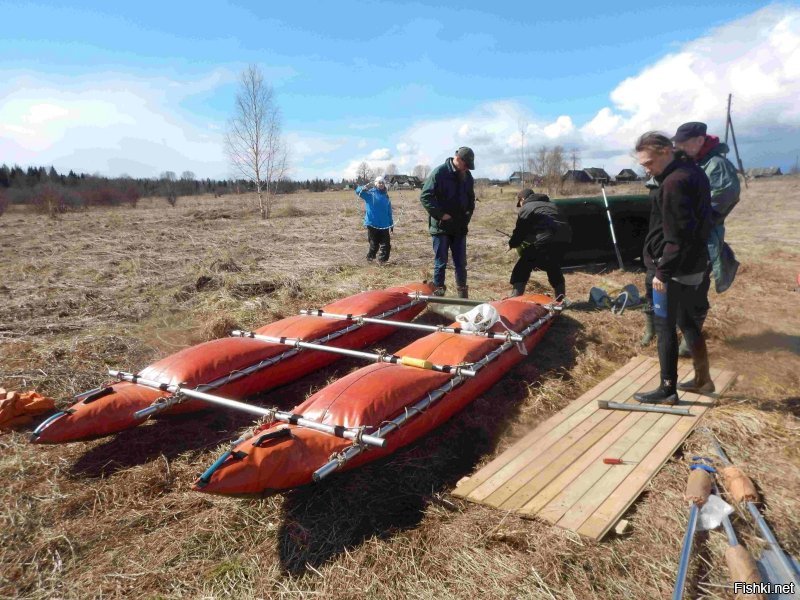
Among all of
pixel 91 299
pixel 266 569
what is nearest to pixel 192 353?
pixel 266 569

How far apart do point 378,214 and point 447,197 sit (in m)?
3.57

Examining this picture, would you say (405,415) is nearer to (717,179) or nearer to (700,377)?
(700,377)

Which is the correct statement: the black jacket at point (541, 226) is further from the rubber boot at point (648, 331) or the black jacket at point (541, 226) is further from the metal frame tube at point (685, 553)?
the metal frame tube at point (685, 553)

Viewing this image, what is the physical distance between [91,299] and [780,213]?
22101 mm

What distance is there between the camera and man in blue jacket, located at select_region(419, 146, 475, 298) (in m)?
5.98

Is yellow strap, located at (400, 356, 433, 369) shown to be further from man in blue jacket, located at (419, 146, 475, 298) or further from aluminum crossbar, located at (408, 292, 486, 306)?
man in blue jacket, located at (419, 146, 475, 298)

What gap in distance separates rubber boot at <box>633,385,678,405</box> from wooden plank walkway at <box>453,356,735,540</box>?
98mm

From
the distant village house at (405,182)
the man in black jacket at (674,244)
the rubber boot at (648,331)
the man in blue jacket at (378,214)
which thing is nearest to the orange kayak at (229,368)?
the rubber boot at (648,331)

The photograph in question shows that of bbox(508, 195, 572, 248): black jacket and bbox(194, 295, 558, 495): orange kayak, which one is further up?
bbox(508, 195, 572, 248): black jacket

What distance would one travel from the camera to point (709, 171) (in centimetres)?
420

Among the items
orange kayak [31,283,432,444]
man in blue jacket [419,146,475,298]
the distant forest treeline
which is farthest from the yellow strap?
the distant forest treeline

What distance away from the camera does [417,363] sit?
3.63m

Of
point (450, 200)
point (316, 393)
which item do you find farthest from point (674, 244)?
point (450, 200)
